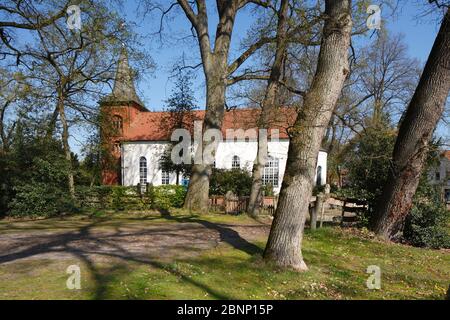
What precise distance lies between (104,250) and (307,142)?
204 inches

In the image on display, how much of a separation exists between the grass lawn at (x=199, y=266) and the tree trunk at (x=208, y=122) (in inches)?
214

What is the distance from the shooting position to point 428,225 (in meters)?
12.6

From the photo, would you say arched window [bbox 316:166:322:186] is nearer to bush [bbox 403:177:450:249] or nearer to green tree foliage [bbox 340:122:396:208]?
green tree foliage [bbox 340:122:396:208]

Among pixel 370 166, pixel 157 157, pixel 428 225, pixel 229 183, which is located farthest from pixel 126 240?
pixel 157 157

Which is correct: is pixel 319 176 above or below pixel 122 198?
above

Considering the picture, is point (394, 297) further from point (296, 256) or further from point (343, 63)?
point (343, 63)

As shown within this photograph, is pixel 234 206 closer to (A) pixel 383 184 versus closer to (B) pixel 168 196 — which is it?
(B) pixel 168 196

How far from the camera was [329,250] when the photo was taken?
397 inches

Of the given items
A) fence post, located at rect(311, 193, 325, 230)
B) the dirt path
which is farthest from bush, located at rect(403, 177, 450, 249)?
the dirt path

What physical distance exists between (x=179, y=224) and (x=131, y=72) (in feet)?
36.9

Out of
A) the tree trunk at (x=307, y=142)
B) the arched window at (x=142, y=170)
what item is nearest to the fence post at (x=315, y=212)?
the tree trunk at (x=307, y=142)

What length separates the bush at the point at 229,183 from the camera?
85.3ft
